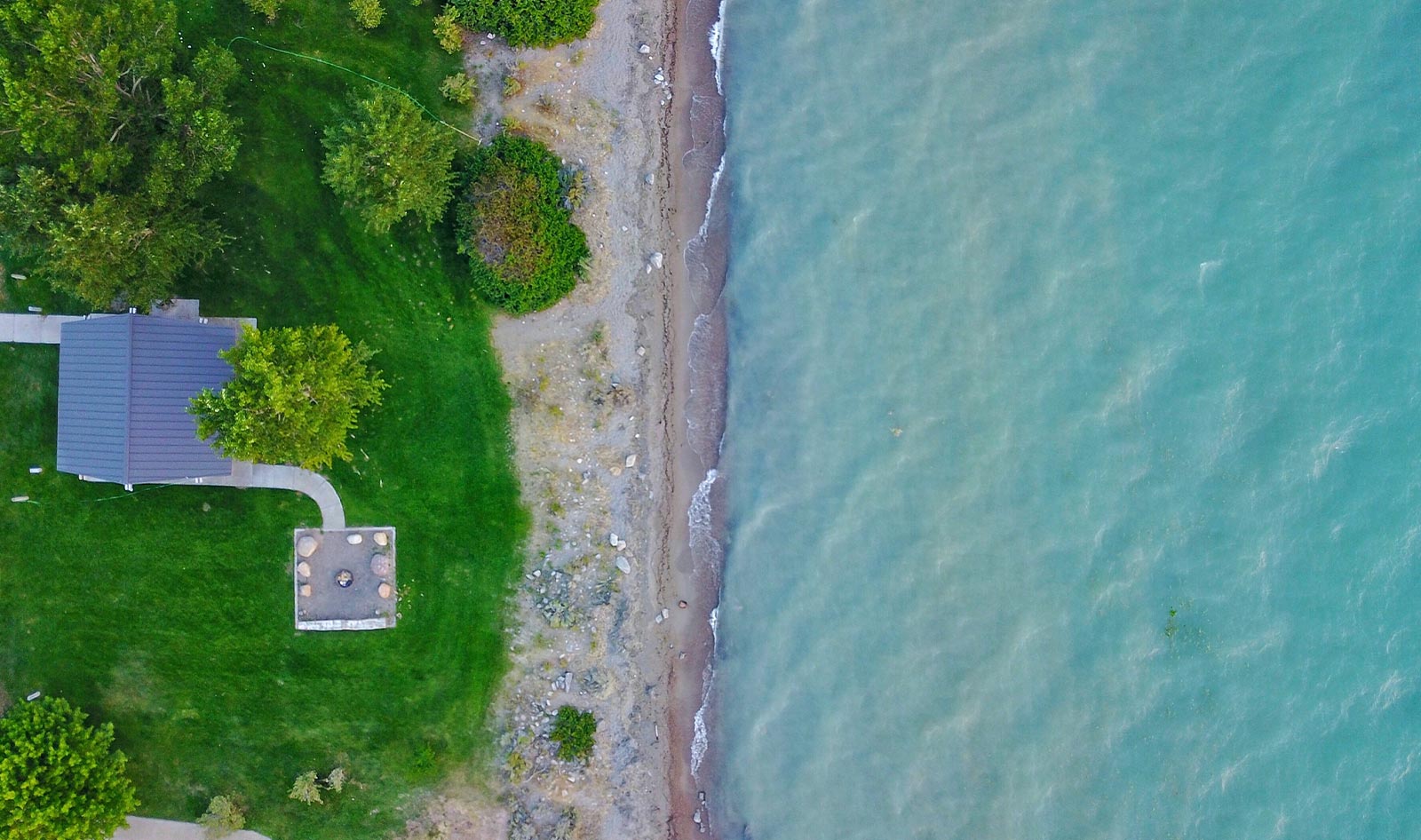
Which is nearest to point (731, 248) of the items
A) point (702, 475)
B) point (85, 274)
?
point (702, 475)

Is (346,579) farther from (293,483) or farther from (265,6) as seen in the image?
(265,6)

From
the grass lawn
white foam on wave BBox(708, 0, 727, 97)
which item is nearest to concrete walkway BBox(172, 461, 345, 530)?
the grass lawn

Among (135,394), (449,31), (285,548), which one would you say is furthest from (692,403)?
(135,394)

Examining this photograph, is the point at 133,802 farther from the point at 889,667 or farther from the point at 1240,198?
the point at 1240,198

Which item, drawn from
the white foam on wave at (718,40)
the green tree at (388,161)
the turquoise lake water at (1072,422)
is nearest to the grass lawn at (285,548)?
the green tree at (388,161)

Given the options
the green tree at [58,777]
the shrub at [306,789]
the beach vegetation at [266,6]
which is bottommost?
the shrub at [306,789]

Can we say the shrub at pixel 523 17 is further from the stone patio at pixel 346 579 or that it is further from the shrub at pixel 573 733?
the shrub at pixel 573 733
